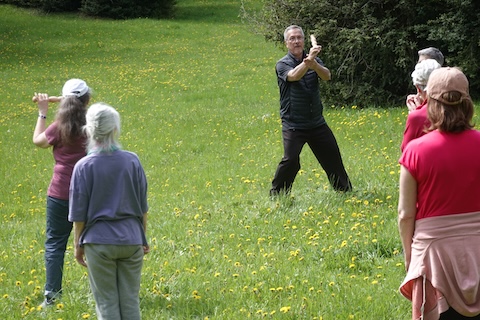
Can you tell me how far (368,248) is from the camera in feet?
22.9

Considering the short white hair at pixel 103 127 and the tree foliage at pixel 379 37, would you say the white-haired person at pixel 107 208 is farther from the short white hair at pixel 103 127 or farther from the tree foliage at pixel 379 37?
the tree foliage at pixel 379 37

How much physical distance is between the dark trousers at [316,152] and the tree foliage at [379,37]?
20.2 feet

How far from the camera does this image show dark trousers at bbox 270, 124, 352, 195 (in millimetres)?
8711

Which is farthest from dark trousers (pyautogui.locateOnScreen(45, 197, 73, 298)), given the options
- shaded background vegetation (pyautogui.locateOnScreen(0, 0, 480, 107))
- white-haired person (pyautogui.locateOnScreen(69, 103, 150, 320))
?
shaded background vegetation (pyautogui.locateOnScreen(0, 0, 480, 107))

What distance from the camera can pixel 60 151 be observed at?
6164 millimetres

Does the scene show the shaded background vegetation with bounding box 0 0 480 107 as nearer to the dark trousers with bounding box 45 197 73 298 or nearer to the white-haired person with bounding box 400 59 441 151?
the white-haired person with bounding box 400 59 441 151

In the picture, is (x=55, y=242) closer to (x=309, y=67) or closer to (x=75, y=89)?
(x=75, y=89)

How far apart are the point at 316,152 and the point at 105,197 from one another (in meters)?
4.36

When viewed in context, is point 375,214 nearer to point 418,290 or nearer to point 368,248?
point 368,248

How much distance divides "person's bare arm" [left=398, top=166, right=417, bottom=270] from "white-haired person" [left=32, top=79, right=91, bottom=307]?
112 inches

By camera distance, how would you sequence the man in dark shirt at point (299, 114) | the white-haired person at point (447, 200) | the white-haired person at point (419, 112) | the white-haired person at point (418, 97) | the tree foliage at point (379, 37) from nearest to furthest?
the white-haired person at point (447, 200), the white-haired person at point (419, 112), the white-haired person at point (418, 97), the man in dark shirt at point (299, 114), the tree foliage at point (379, 37)

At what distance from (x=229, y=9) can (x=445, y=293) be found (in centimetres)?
3766

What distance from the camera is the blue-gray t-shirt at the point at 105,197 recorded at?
4.89 meters

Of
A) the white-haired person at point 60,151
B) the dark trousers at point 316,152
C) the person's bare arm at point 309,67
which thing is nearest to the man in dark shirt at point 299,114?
the dark trousers at point 316,152
